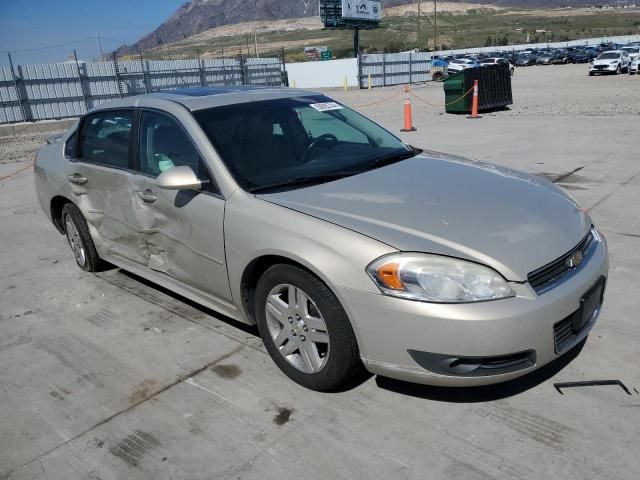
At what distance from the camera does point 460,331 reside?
2.38 meters

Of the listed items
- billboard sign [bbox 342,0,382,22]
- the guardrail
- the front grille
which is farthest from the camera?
billboard sign [bbox 342,0,382,22]

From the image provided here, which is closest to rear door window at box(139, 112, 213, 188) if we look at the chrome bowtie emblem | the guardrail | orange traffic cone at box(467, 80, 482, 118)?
the chrome bowtie emblem

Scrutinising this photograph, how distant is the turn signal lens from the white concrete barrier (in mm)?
37952

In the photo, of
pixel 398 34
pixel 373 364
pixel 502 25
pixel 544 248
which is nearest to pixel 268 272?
pixel 373 364

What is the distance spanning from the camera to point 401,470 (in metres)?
2.39

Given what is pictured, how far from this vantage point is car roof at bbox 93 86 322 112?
3711 millimetres

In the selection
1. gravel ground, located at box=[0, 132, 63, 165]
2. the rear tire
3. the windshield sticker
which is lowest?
gravel ground, located at box=[0, 132, 63, 165]

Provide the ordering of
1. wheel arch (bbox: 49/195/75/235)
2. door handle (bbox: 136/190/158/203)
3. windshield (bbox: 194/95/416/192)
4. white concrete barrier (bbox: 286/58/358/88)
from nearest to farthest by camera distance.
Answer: windshield (bbox: 194/95/416/192), door handle (bbox: 136/190/158/203), wheel arch (bbox: 49/195/75/235), white concrete barrier (bbox: 286/58/358/88)

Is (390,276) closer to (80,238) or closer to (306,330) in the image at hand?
(306,330)

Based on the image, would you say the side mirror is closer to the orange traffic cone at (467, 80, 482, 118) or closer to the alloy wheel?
the alloy wheel

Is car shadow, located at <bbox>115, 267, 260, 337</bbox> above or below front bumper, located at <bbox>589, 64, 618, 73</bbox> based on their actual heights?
above

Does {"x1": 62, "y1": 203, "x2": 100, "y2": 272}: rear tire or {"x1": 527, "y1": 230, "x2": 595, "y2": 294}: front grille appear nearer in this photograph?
{"x1": 527, "y1": 230, "x2": 595, "y2": 294}: front grille

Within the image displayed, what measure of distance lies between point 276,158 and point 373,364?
4.88 feet

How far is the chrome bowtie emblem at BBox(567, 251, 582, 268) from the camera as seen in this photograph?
271 centimetres
